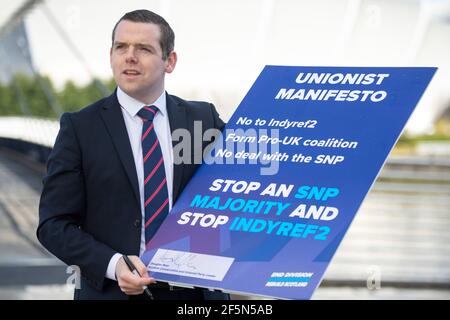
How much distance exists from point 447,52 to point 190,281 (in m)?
37.5

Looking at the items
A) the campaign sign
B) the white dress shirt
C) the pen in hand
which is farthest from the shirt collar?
the pen in hand

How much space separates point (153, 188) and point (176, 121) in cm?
18

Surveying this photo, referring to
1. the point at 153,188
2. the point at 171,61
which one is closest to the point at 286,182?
the point at 153,188

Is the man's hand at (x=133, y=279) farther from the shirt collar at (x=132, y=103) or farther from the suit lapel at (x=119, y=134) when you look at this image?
the shirt collar at (x=132, y=103)

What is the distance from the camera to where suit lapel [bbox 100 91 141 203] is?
6.75 feet

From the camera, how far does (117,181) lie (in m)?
2.07

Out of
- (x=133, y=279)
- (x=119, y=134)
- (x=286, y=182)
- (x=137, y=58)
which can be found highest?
(x=137, y=58)

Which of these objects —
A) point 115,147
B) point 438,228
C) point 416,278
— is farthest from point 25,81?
point 115,147

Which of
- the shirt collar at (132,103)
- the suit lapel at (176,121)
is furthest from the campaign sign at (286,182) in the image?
the shirt collar at (132,103)

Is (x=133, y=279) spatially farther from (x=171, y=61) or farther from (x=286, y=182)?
(x=171, y=61)

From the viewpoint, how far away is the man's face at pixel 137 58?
81.6 inches

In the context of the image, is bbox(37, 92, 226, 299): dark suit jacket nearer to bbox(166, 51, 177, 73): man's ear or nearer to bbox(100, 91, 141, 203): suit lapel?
bbox(100, 91, 141, 203): suit lapel

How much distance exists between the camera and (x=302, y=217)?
A: 75.4 inches

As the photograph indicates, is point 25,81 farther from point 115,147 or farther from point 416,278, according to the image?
point 115,147
